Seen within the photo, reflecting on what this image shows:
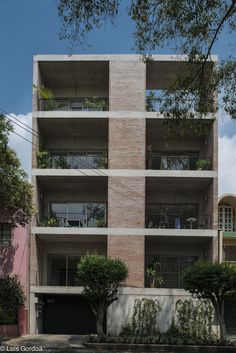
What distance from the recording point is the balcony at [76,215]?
108ft

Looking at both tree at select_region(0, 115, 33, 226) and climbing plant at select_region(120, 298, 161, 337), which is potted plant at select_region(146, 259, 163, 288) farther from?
tree at select_region(0, 115, 33, 226)

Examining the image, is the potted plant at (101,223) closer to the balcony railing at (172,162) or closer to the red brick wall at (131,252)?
the red brick wall at (131,252)

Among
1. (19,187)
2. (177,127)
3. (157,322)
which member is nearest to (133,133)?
(19,187)

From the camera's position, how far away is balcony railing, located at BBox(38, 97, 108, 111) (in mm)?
33406

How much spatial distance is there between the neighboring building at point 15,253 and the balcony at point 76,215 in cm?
169

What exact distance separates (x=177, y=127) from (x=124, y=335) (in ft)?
48.1

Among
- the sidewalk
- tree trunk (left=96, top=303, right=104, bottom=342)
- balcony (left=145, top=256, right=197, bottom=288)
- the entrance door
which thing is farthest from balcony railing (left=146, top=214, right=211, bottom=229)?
the sidewalk

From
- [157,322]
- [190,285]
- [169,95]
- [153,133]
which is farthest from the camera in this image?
[153,133]

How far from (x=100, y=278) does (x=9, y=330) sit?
6.09m

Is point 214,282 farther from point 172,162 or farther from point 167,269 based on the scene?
point 172,162

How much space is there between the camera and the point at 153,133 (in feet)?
113

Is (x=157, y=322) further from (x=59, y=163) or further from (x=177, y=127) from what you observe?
(x=177, y=127)

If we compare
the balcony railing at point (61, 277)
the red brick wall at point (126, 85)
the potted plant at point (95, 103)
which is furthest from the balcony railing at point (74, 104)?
Result: the balcony railing at point (61, 277)

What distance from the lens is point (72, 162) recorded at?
109 feet
